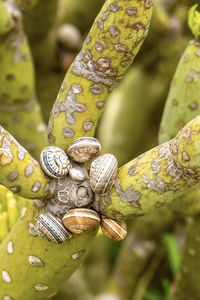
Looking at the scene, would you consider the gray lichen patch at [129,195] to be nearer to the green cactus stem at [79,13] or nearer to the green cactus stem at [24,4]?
the green cactus stem at [24,4]

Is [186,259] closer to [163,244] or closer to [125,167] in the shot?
[163,244]

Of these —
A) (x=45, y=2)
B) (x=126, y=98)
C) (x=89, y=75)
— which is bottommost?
(x=126, y=98)

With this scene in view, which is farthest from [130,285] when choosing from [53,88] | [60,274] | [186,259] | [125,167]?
[125,167]

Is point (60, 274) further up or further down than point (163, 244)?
further up

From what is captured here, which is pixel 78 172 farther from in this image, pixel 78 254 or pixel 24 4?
pixel 24 4

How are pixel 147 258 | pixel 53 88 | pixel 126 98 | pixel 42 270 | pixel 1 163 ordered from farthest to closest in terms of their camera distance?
pixel 126 98 < pixel 147 258 < pixel 53 88 < pixel 42 270 < pixel 1 163

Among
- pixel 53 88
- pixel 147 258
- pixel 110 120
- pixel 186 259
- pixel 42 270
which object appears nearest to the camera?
pixel 42 270

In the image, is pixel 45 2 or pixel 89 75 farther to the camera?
pixel 45 2
